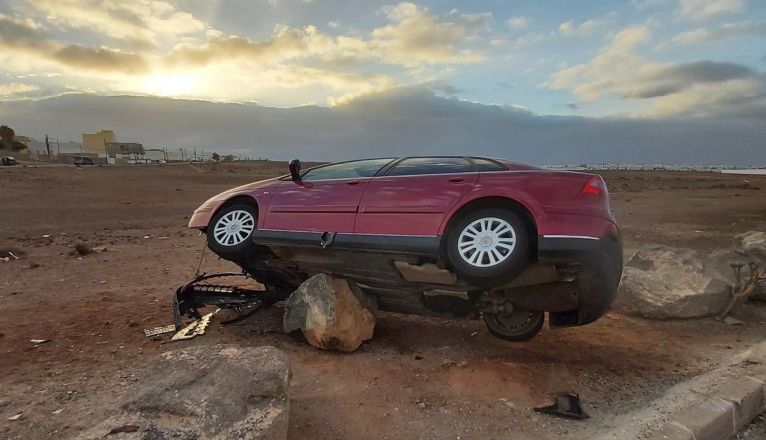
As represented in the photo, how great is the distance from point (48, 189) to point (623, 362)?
92.2 feet

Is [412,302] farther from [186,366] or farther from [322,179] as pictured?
[186,366]

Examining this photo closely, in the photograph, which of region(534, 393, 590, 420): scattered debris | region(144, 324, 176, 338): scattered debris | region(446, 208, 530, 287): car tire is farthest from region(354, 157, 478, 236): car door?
region(144, 324, 176, 338): scattered debris

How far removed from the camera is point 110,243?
39.8ft

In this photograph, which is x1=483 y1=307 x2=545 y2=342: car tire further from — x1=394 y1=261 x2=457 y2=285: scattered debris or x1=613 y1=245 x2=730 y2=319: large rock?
x1=613 y1=245 x2=730 y2=319: large rock

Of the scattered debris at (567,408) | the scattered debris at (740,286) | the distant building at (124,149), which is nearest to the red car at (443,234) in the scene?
the scattered debris at (567,408)

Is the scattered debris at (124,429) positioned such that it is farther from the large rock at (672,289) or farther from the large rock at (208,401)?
the large rock at (672,289)

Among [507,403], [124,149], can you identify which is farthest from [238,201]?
[124,149]

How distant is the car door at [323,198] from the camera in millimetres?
4828

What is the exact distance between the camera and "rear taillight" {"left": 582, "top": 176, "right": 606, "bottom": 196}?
409cm

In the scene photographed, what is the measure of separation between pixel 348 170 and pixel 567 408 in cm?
300

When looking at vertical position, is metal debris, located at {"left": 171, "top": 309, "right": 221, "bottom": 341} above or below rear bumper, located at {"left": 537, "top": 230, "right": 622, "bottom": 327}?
below

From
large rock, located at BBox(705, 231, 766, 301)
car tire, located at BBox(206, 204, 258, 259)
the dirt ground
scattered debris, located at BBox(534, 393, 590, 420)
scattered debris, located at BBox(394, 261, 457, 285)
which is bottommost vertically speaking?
the dirt ground

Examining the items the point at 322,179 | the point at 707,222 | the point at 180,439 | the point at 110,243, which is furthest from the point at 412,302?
the point at 707,222

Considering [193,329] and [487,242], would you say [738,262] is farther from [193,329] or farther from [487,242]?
[193,329]
